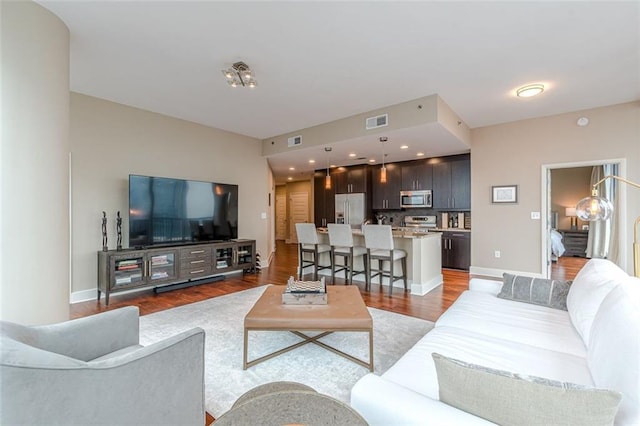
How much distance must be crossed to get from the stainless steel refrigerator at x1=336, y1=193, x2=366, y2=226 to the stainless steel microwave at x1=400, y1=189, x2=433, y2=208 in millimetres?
1009

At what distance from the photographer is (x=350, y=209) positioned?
748 cm

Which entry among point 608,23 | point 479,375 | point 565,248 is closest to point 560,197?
point 565,248

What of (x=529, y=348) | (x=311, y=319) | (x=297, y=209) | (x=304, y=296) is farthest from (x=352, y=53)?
(x=297, y=209)

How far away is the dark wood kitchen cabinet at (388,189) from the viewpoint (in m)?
6.93

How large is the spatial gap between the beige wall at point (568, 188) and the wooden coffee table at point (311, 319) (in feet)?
27.1

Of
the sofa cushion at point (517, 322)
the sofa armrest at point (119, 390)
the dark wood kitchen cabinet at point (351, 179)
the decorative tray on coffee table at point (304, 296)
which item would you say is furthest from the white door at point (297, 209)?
the sofa armrest at point (119, 390)

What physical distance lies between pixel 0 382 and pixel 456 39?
3.51 meters

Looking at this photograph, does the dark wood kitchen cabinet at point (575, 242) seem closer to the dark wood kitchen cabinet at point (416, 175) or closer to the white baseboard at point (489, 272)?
the white baseboard at point (489, 272)

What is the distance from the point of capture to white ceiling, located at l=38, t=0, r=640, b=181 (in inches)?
90.2

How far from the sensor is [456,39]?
263 cm

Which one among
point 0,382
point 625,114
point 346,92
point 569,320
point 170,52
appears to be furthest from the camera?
point 625,114

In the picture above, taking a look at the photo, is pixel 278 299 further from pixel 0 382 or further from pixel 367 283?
pixel 367 283

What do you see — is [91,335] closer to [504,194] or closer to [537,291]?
[537,291]

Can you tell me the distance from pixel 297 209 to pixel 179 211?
6494 mm
